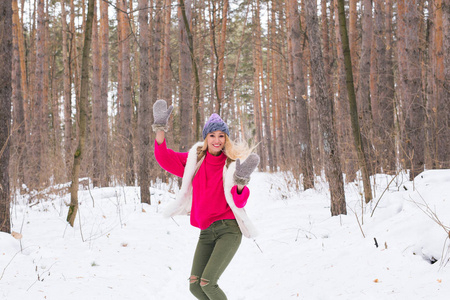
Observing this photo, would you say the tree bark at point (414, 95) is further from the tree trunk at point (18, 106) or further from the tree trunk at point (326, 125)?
the tree trunk at point (18, 106)

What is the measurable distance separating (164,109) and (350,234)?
3.01 metres

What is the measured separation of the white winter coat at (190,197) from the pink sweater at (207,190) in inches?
1.9

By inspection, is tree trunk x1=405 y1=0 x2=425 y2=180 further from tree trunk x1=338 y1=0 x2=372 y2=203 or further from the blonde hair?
the blonde hair

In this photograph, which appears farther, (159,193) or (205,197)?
(159,193)

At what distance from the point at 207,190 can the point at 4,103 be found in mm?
3334

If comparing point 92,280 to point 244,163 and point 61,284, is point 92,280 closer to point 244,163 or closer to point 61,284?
point 61,284

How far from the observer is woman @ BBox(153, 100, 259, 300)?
2.68 m

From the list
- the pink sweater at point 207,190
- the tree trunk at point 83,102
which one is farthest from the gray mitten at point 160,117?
the tree trunk at point 83,102

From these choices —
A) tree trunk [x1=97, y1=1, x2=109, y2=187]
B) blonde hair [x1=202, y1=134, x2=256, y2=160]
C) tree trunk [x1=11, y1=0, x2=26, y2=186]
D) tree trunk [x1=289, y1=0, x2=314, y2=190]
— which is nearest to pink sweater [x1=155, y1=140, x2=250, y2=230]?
blonde hair [x1=202, y1=134, x2=256, y2=160]

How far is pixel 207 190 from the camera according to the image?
2928 mm

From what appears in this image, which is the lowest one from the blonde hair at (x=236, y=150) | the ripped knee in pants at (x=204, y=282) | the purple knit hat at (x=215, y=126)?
the ripped knee in pants at (x=204, y=282)

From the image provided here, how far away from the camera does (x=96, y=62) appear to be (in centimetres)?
1341

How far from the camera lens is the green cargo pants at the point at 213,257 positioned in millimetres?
2664

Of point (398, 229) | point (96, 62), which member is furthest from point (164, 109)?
point (96, 62)
